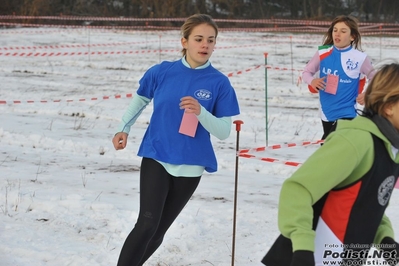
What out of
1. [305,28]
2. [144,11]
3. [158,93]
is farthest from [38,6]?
[158,93]

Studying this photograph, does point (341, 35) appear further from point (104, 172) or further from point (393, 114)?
point (393, 114)

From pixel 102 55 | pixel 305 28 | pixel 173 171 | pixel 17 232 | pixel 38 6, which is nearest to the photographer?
pixel 173 171

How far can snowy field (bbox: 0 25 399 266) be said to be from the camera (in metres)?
5.73

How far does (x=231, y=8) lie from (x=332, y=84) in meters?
36.2

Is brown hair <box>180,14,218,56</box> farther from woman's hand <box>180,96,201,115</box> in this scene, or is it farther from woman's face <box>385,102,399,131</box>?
woman's face <box>385,102,399,131</box>

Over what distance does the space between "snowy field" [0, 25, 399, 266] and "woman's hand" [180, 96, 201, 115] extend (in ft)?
3.92

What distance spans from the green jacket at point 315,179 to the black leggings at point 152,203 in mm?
1684

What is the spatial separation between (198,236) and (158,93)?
2.10 metres

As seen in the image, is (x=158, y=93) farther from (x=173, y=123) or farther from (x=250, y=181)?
(x=250, y=181)

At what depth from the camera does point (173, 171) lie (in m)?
4.15

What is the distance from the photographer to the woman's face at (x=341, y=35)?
23.7 ft

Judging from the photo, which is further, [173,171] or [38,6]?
[38,6]

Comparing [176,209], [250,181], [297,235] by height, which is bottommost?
[250,181]

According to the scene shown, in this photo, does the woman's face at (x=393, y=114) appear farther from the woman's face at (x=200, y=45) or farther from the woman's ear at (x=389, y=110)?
the woman's face at (x=200, y=45)
